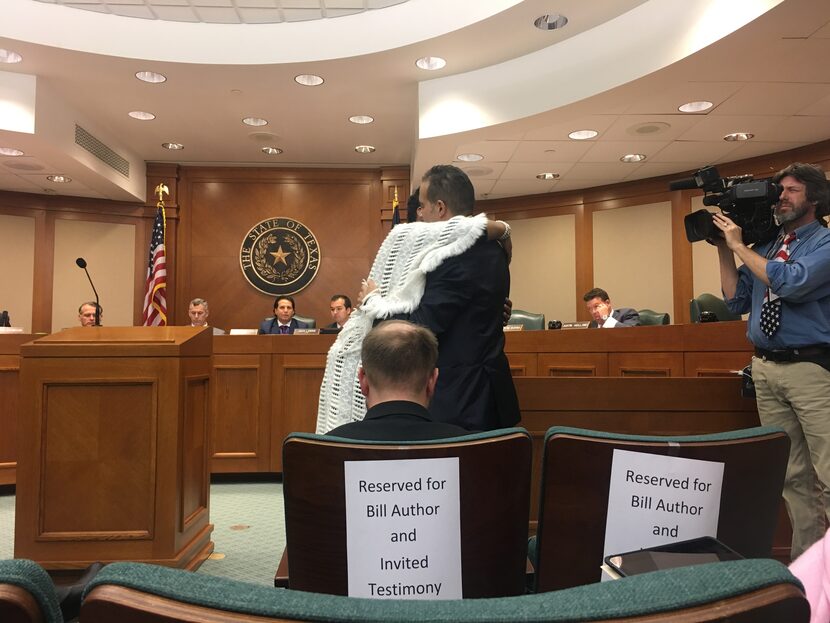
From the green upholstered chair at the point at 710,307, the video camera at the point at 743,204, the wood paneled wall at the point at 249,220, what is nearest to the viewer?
the video camera at the point at 743,204

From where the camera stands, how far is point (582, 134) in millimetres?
6219

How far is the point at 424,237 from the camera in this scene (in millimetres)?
1775

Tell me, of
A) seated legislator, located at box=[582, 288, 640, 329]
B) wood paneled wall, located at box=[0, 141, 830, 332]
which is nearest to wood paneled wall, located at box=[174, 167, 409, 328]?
wood paneled wall, located at box=[0, 141, 830, 332]

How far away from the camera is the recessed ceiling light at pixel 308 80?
19.2 ft

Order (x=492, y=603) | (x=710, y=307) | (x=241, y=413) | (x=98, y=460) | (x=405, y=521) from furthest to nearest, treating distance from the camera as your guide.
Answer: (x=710, y=307)
(x=241, y=413)
(x=98, y=460)
(x=405, y=521)
(x=492, y=603)

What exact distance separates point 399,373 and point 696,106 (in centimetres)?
507

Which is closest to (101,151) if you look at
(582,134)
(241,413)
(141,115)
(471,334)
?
(141,115)

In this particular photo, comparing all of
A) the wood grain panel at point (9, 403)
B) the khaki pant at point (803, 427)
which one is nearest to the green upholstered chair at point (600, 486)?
the khaki pant at point (803, 427)

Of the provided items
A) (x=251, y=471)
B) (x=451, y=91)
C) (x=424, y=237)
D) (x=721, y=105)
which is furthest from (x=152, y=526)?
(x=721, y=105)

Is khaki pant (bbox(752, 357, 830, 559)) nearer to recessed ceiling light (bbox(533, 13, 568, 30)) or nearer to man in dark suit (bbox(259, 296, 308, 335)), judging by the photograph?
recessed ceiling light (bbox(533, 13, 568, 30))

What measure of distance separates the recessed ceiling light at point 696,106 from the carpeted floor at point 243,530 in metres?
4.32

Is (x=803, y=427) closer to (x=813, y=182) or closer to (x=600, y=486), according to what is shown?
(x=813, y=182)

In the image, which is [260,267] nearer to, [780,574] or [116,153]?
[116,153]

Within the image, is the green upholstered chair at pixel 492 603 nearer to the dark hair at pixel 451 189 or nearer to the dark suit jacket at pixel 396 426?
the dark suit jacket at pixel 396 426
